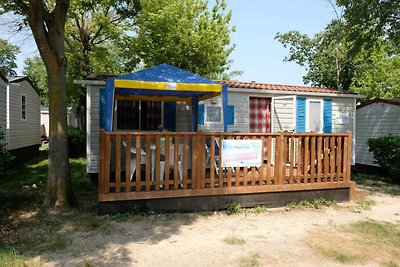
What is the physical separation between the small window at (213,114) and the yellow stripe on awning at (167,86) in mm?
1975

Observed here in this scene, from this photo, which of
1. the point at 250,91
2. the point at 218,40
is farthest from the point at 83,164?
the point at 218,40

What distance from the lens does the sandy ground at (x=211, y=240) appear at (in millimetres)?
3564

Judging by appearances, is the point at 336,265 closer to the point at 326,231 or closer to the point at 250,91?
the point at 326,231

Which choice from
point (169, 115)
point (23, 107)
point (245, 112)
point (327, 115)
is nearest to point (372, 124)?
point (327, 115)

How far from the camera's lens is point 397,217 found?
217 inches

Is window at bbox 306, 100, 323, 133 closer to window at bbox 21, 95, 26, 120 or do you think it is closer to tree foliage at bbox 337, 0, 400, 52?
tree foliage at bbox 337, 0, 400, 52

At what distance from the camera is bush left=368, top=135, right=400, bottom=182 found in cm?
909

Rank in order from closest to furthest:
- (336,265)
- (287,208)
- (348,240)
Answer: (336,265)
(348,240)
(287,208)

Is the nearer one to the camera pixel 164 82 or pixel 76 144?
pixel 164 82

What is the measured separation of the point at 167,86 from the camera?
6.28 metres

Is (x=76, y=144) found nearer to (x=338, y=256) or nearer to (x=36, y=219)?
(x=36, y=219)

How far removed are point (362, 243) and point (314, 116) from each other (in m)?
5.74

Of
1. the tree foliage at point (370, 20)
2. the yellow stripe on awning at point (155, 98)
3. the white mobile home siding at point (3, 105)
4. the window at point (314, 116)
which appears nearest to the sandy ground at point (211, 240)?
the yellow stripe on awning at point (155, 98)

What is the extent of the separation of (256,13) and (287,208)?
650cm
